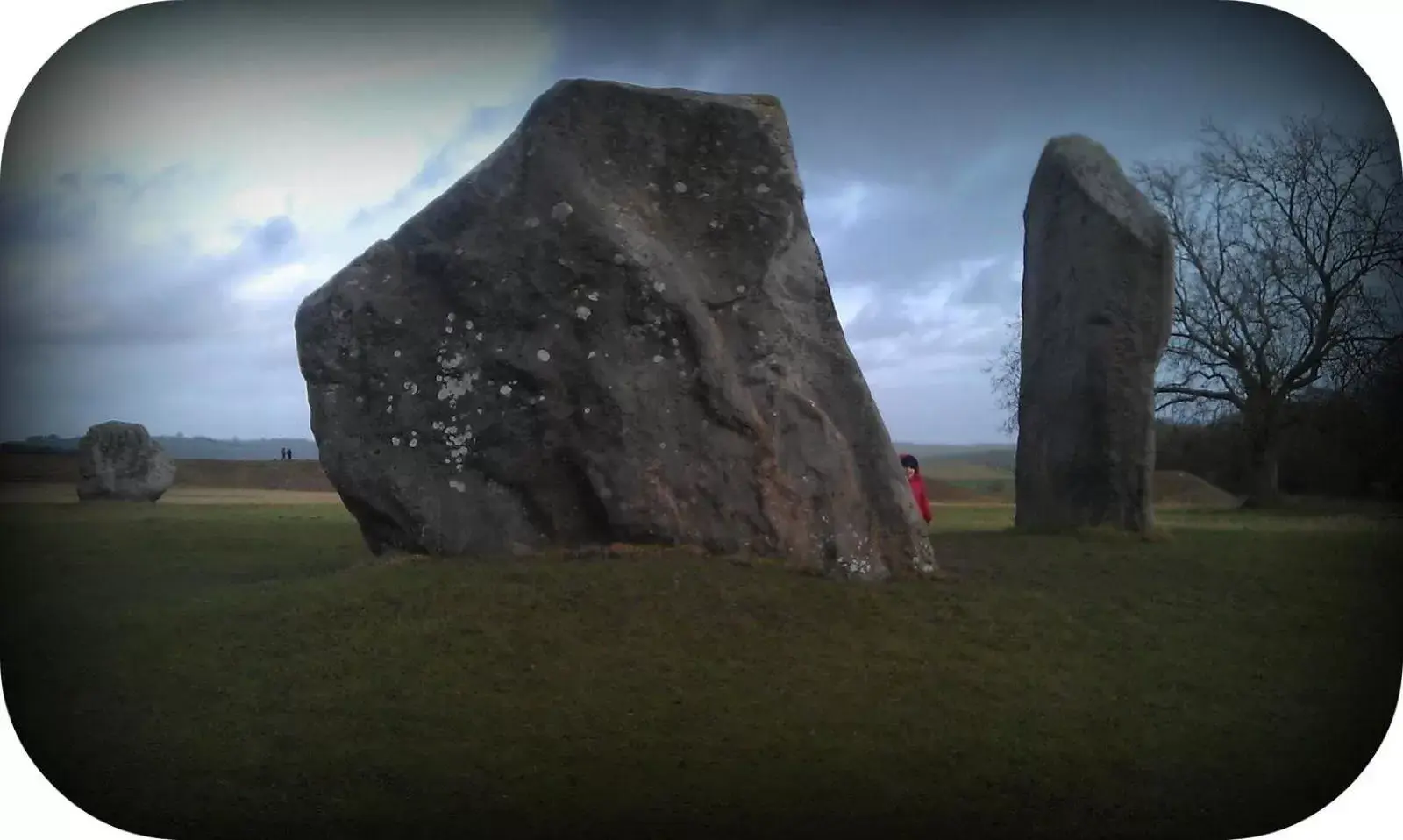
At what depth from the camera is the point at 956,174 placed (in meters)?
4.82

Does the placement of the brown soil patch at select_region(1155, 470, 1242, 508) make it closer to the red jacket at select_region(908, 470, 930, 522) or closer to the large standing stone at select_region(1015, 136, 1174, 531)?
the large standing stone at select_region(1015, 136, 1174, 531)

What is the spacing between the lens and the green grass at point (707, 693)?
4297 mm

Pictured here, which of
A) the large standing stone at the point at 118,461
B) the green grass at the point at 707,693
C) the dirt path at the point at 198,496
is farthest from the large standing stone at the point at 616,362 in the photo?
the large standing stone at the point at 118,461

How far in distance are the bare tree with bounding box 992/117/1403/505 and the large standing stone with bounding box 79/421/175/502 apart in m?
3.65

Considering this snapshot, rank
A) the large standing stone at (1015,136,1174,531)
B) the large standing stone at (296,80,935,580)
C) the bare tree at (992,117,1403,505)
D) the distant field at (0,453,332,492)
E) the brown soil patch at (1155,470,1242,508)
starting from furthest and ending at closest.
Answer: the large standing stone at (1015,136,1174,531) < the large standing stone at (296,80,935,580) < the brown soil patch at (1155,470,1242,508) < the distant field at (0,453,332,492) < the bare tree at (992,117,1403,505)

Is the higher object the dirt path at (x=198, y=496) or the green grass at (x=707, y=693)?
the dirt path at (x=198, y=496)

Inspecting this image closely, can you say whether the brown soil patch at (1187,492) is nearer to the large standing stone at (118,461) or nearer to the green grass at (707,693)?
the green grass at (707,693)

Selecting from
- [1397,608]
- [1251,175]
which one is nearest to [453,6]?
[1251,175]

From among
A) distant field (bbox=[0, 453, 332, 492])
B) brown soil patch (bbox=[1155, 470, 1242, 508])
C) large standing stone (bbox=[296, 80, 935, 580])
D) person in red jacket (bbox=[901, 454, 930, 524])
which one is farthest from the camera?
large standing stone (bbox=[296, 80, 935, 580])

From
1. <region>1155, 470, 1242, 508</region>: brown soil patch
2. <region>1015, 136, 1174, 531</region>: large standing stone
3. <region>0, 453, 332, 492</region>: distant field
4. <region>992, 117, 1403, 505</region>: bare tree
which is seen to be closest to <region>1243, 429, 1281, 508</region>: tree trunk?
<region>992, 117, 1403, 505</region>: bare tree

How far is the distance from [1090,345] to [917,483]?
1.74 meters

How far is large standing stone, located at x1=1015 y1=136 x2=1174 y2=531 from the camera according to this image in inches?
228

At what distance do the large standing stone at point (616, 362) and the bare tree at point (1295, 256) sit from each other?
117cm

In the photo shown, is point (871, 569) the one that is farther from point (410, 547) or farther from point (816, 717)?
point (410, 547)
